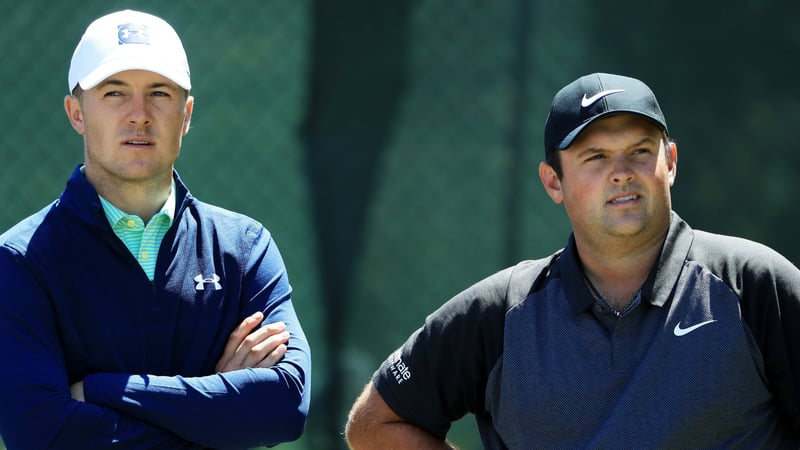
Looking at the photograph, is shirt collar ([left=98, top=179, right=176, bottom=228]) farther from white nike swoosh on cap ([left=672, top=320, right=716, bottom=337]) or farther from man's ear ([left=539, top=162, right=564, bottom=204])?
white nike swoosh on cap ([left=672, top=320, right=716, bottom=337])

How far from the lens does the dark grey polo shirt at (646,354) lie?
9.09ft

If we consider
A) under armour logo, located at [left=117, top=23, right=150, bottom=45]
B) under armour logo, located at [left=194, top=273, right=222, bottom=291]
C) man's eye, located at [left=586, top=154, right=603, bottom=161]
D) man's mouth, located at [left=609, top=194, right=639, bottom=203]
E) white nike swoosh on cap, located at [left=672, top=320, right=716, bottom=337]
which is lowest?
white nike swoosh on cap, located at [left=672, top=320, right=716, bottom=337]

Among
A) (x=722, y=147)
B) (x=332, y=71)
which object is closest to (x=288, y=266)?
(x=332, y=71)

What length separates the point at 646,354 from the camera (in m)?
2.83

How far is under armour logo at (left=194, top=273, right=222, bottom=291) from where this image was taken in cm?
307

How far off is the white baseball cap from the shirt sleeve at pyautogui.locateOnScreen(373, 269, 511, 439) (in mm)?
901

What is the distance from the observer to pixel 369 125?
5086 mm

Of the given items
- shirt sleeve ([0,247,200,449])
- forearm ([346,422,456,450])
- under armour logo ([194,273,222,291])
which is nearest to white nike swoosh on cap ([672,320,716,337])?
forearm ([346,422,456,450])

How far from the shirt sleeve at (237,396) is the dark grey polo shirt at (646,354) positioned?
380mm

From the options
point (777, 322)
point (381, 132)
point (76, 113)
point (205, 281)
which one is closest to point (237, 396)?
point (205, 281)

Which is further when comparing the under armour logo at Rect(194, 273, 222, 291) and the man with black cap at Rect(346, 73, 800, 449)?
the under armour logo at Rect(194, 273, 222, 291)

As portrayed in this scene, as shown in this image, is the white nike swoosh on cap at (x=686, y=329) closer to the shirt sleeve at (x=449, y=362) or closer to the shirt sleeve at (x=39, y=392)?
the shirt sleeve at (x=449, y=362)

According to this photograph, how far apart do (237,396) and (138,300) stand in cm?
34

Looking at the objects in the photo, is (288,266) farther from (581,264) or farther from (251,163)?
(581,264)
